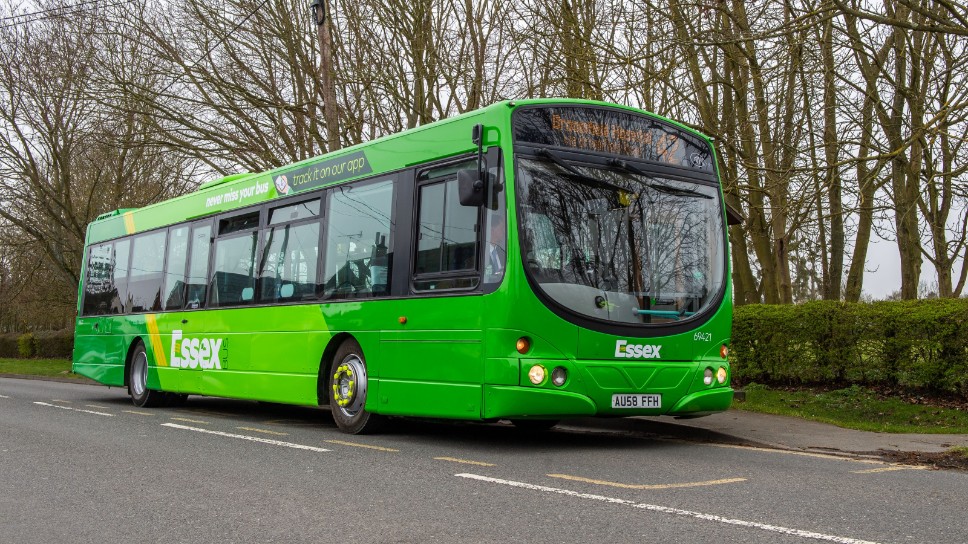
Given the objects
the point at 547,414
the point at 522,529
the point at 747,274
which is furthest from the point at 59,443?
the point at 747,274

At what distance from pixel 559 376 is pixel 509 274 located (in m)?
1.00

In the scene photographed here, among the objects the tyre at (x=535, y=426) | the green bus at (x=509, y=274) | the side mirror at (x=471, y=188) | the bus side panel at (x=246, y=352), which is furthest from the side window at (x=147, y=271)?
the side mirror at (x=471, y=188)

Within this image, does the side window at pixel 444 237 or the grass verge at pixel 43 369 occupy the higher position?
the side window at pixel 444 237

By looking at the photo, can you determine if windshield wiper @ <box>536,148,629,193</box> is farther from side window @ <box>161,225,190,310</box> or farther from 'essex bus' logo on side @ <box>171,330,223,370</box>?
side window @ <box>161,225,190,310</box>

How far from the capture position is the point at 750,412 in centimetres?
1248

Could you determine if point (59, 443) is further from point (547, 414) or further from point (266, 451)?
point (547, 414)

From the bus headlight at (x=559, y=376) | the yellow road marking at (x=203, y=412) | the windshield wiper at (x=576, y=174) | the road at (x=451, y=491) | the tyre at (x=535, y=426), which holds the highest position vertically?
the windshield wiper at (x=576, y=174)

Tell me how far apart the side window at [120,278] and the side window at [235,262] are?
3.45 metres

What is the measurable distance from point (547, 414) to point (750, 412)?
4.92 m

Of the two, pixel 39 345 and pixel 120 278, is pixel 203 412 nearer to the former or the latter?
pixel 120 278

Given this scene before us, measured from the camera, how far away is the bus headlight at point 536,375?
27.8 feet

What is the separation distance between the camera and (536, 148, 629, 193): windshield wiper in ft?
29.3

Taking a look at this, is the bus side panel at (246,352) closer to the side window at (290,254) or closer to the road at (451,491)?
the side window at (290,254)

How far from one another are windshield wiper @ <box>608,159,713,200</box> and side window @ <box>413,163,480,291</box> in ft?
4.75
